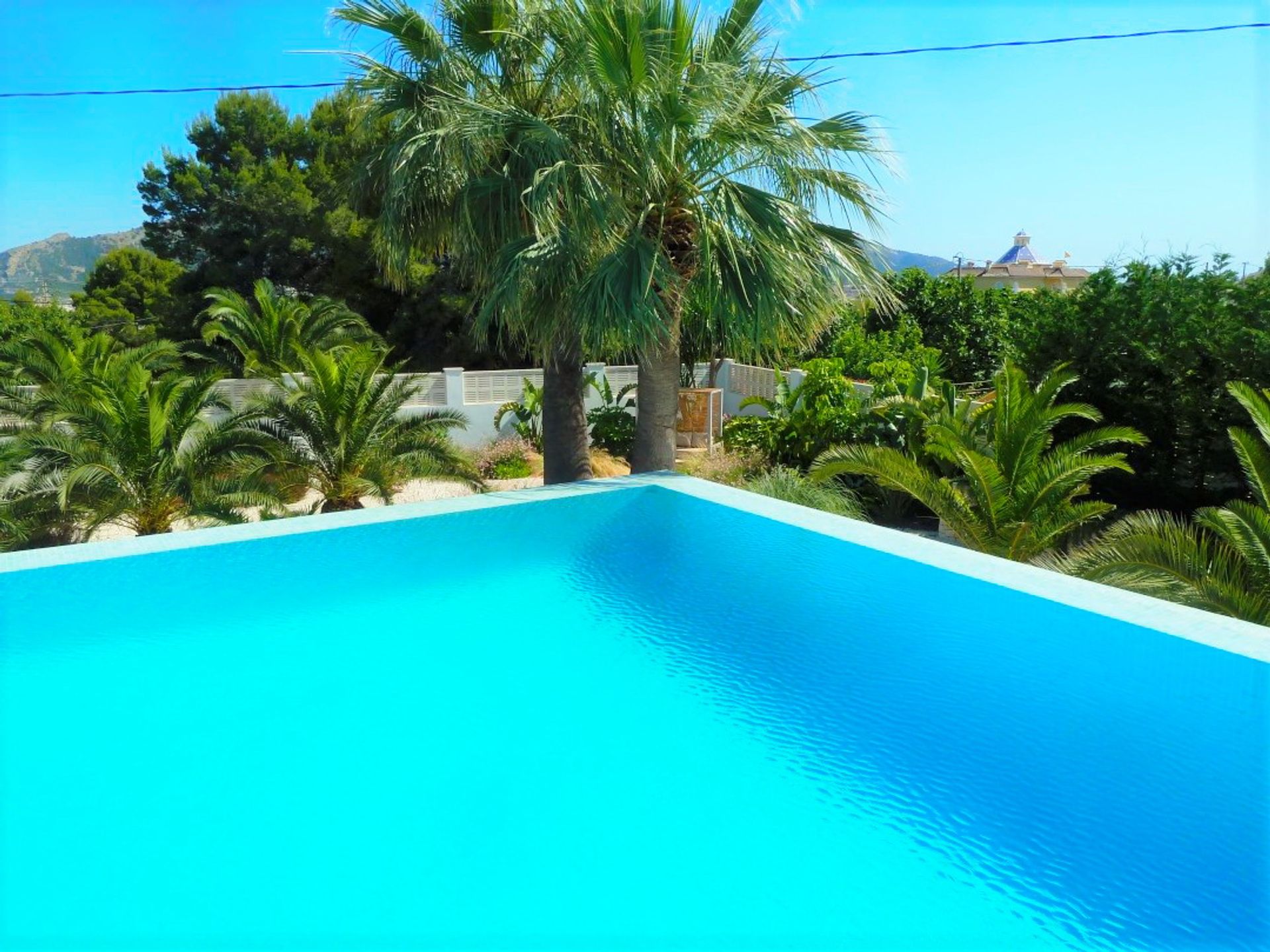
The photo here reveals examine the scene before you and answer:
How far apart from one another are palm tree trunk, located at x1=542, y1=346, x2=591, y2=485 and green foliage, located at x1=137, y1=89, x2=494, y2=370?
43.1 feet

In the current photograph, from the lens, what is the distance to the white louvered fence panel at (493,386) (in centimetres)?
2078

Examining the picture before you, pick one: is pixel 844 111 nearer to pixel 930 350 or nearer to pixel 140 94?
pixel 930 350

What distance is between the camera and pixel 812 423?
13156 mm

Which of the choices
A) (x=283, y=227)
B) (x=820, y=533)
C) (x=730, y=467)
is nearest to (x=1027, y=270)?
(x=283, y=227)

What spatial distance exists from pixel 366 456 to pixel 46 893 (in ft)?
24.0

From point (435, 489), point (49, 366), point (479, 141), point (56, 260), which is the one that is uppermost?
point (56, 260)

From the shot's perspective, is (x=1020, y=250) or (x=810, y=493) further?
(x=1020, y=250)

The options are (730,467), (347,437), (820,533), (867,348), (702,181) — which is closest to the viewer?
(820,533)

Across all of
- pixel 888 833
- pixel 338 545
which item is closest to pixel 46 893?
pixel 888 833

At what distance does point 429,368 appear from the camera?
1134 inches

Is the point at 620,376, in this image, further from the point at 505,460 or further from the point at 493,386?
the point at 505,460

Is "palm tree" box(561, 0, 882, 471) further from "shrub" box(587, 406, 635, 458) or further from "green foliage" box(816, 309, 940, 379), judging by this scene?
"shrub" box(587, 406, 635, 458)

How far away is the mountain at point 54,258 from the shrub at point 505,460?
374 feet

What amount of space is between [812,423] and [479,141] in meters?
5.79
